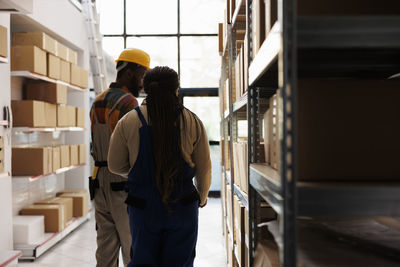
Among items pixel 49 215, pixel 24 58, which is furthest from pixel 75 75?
pixel 49 215

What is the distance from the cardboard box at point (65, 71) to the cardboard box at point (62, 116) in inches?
13.3

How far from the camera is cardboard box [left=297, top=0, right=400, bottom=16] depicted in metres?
1.07

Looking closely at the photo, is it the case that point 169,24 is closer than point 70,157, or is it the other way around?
point 70,157

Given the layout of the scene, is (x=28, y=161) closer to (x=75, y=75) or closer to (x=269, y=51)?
(x=75, y=75)

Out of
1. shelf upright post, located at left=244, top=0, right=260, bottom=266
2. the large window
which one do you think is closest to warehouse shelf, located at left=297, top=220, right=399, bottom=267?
shelf upright post, located at left=244, top=0, right=260, bottom=266

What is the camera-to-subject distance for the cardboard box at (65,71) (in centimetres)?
473

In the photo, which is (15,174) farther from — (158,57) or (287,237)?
(158,57)

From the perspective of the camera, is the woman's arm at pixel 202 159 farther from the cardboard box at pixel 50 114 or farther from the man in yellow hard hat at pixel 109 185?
the cardboard box at pixel 50 114

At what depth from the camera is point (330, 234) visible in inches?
51.4

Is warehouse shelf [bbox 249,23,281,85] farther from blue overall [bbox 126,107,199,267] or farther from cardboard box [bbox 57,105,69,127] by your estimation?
cardboard box [bbox 57,105,69,127]

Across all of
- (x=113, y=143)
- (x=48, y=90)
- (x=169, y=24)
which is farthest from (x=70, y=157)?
(x=169, y=24)

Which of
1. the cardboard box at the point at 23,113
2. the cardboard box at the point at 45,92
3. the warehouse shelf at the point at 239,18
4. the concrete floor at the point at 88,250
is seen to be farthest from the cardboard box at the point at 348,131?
the cardboard box at the point at 45,92

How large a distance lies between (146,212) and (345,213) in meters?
1.20

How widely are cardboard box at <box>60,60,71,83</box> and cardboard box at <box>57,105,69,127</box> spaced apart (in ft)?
1.11
